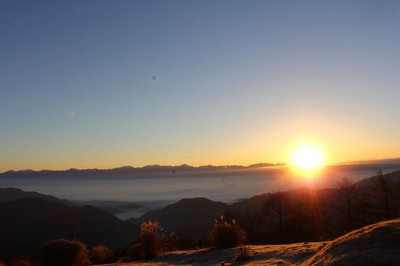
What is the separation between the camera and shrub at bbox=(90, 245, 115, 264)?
62.6ft

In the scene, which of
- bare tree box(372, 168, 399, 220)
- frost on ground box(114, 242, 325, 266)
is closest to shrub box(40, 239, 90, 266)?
frost on ground box(114, 242, 325, 266)

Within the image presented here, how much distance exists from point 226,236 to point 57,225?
407ft

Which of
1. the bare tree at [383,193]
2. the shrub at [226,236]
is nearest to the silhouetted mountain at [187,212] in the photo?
the bare tree at [383,193]

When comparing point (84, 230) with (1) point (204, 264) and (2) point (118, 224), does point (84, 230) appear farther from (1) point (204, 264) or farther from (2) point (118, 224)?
(1) point (204, 264)

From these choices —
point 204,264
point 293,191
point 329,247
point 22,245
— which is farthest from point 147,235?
point 22,245

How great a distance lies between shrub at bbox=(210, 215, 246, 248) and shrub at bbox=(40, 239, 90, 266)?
6.00 metres

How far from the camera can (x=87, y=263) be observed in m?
16.5

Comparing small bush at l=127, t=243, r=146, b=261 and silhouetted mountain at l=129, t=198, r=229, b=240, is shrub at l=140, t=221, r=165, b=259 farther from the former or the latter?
silhouetted mountain at l=129, t=198, r=229, b=240

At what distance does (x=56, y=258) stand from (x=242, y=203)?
9523 centimetres

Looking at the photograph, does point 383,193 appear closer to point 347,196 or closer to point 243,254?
point 347,196

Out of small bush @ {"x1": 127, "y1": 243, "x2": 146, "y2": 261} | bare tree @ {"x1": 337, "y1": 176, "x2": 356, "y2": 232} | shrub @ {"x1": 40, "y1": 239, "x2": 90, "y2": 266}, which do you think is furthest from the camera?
bare tree @ {"x1": 337, "y1": 176, "x2": 356, "y2": 232}

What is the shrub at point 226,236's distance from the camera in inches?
622

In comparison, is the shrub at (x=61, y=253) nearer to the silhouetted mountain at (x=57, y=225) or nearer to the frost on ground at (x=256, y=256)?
the frost on ground at (x=256, y=256)

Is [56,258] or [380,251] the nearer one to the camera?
[380,251]
